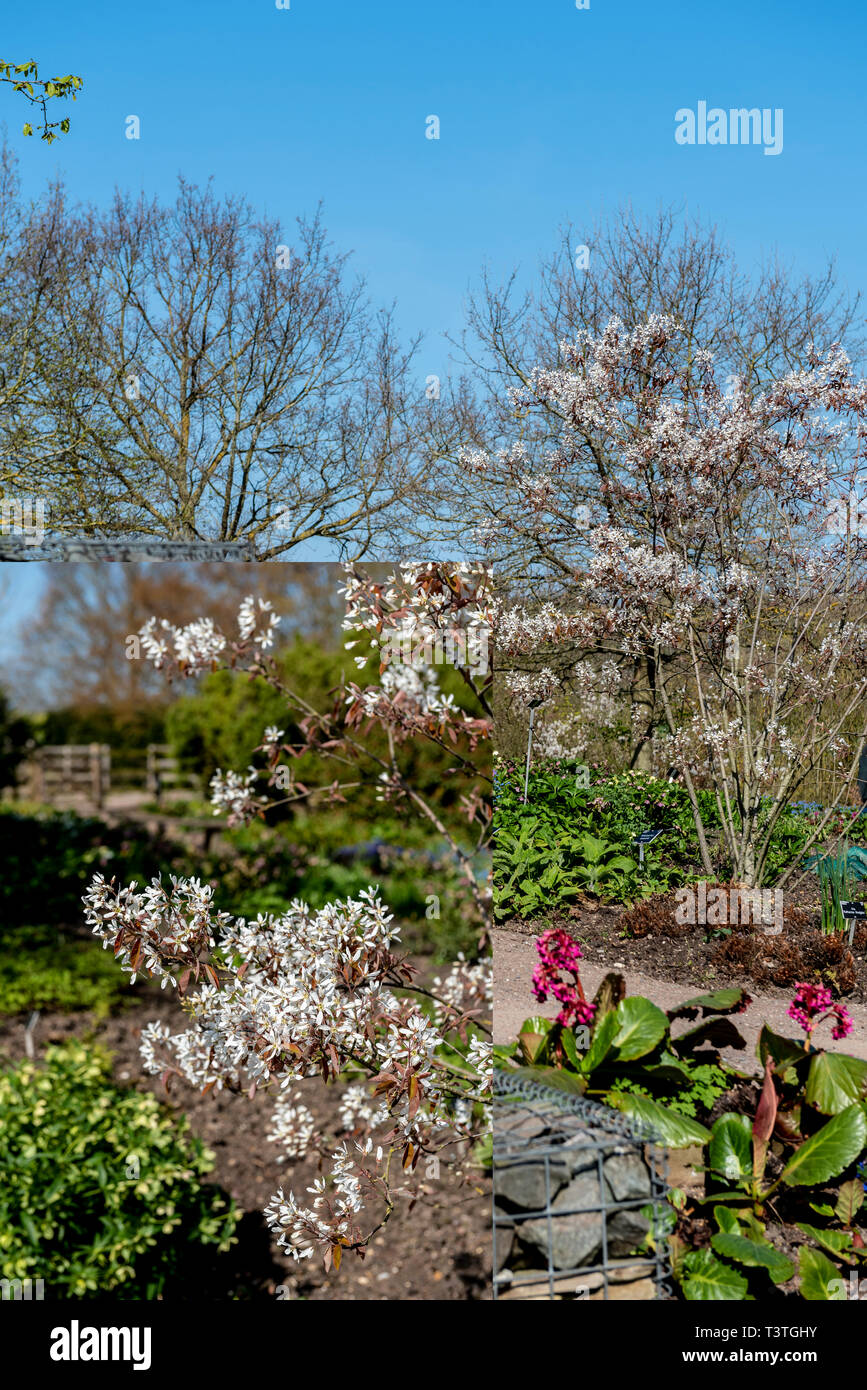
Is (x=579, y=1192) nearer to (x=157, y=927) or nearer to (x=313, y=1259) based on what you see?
(x=157, y=927)

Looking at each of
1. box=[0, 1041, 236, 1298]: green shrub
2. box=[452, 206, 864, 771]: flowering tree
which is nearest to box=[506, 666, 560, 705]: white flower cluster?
box=[452, 206, 864, 771]: flowering tree

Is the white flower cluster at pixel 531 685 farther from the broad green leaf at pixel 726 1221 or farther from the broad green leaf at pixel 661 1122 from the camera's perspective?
the broad green leaf at pixel 726 1221

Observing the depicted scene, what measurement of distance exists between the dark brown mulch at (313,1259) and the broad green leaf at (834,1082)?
1030 millimetres

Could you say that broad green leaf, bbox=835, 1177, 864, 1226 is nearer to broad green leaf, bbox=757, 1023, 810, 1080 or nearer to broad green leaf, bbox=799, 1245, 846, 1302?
broad green leaf, bbox=799, 1245, 846, 1302

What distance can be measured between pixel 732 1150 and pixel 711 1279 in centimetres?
36

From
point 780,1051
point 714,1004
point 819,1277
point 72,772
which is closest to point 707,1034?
point 714,1004

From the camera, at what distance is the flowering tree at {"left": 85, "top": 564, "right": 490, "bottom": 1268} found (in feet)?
8.07

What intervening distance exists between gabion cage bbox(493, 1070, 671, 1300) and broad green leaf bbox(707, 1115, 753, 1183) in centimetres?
15

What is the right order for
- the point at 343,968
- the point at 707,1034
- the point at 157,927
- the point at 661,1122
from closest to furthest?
1. the point at 343,968
2. the point at 157,927
3. the point at 661,1122
4. the point at 707,1034

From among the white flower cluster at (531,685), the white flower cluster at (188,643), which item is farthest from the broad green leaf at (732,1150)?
the white flower cluster at (188,643)

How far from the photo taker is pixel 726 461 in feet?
10.5

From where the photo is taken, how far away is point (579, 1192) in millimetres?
2666
